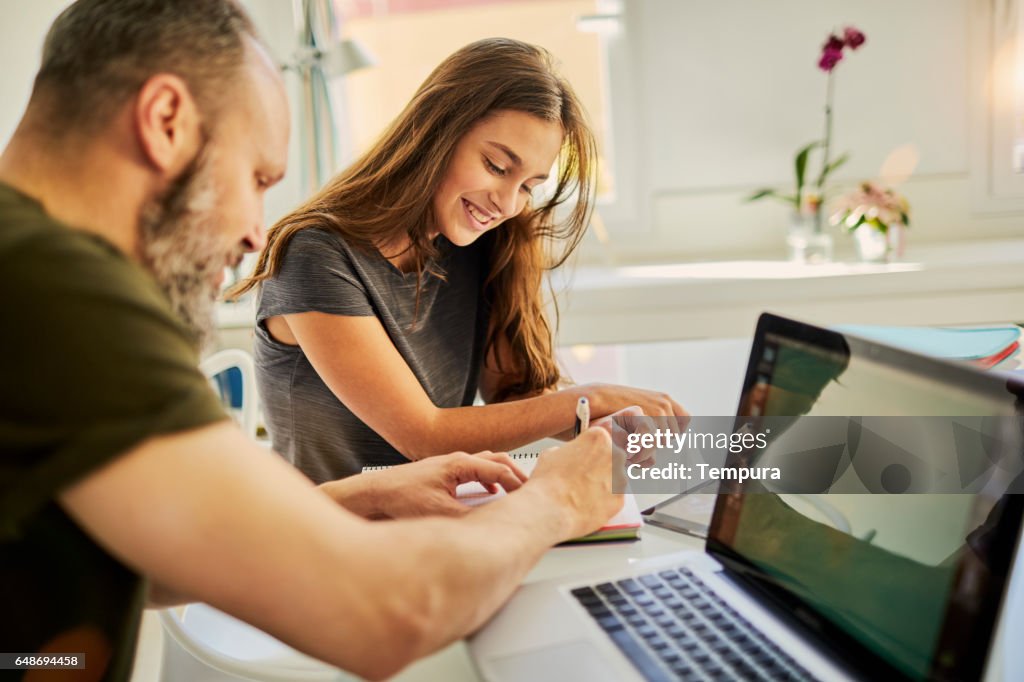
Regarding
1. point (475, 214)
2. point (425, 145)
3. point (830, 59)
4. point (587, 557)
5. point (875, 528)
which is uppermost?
point (830, 59)

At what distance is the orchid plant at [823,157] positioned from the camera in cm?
234

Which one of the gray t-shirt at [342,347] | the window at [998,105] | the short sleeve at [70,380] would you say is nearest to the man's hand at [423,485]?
the gray t-shirt at [342,347]

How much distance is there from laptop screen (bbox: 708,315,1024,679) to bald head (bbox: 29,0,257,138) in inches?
21.7

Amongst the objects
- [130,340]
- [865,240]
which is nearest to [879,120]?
[865,240]

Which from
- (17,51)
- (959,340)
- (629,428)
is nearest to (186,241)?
(629,428)

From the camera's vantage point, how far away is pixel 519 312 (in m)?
1.62

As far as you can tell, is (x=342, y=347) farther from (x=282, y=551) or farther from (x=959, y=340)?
(x=959, y=340)

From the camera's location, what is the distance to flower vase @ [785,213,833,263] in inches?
96.2

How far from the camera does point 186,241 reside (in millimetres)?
696

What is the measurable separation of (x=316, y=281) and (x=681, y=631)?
31.3 inches

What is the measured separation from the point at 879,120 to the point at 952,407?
2280 millimetres

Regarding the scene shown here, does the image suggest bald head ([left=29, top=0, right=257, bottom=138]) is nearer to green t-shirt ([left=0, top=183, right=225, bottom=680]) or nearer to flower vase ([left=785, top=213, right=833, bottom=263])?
green t-shirt ([left=0, top=183, right=225, bottom=680])

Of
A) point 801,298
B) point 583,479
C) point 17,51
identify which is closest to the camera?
point 583,479

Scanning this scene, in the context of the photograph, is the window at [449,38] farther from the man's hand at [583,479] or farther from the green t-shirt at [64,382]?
the green t-shirt at [64,382]
